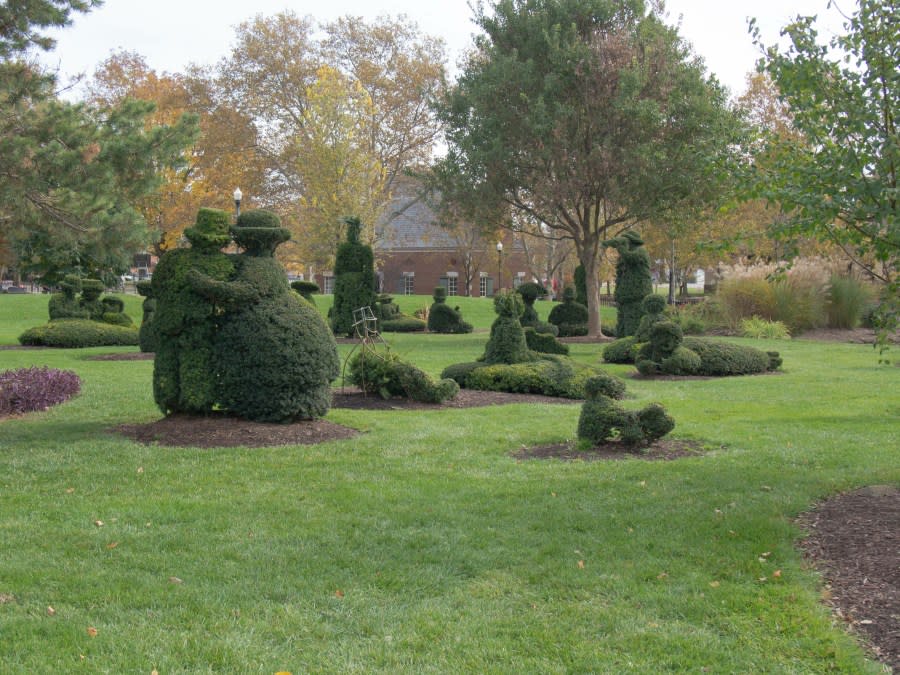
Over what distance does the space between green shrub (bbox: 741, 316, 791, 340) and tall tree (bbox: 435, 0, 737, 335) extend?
4.15 meters

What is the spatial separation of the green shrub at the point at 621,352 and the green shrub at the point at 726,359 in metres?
1.22

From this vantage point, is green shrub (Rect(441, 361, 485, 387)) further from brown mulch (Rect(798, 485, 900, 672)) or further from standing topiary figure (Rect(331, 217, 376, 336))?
standing topiary figure (Rect(331, 217, 376, 336))

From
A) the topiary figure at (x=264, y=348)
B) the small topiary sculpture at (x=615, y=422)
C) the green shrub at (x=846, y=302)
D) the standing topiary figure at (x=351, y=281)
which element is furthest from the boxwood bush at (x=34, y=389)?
the green shrub at (x=846, y=302)

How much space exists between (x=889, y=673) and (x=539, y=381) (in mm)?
8562

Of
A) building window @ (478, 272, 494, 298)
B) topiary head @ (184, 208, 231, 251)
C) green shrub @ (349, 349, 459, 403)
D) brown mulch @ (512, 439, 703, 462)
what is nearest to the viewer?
brown mulch @ (512, 439, 703, 462)

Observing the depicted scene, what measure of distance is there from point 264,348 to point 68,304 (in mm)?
15610

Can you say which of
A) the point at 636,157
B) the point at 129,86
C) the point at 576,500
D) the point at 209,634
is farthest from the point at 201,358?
the point at 129,86

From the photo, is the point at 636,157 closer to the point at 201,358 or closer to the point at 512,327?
the point at 512,327

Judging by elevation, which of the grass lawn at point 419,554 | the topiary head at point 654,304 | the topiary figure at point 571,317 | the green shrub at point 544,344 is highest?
the topiary head at point 654,304

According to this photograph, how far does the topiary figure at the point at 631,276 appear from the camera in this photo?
19.6 meters

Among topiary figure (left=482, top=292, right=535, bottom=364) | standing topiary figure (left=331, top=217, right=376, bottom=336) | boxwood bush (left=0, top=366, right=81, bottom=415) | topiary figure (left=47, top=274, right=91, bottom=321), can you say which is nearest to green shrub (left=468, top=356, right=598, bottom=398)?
topiary figure (left=482, top=292, right=535, bottom=364)

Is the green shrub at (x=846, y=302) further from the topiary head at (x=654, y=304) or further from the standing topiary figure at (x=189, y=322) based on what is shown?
the standing topiary figure at (x=189, y=322)

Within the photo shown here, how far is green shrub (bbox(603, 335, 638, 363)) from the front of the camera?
1627 centimetres

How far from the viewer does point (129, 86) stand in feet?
132
